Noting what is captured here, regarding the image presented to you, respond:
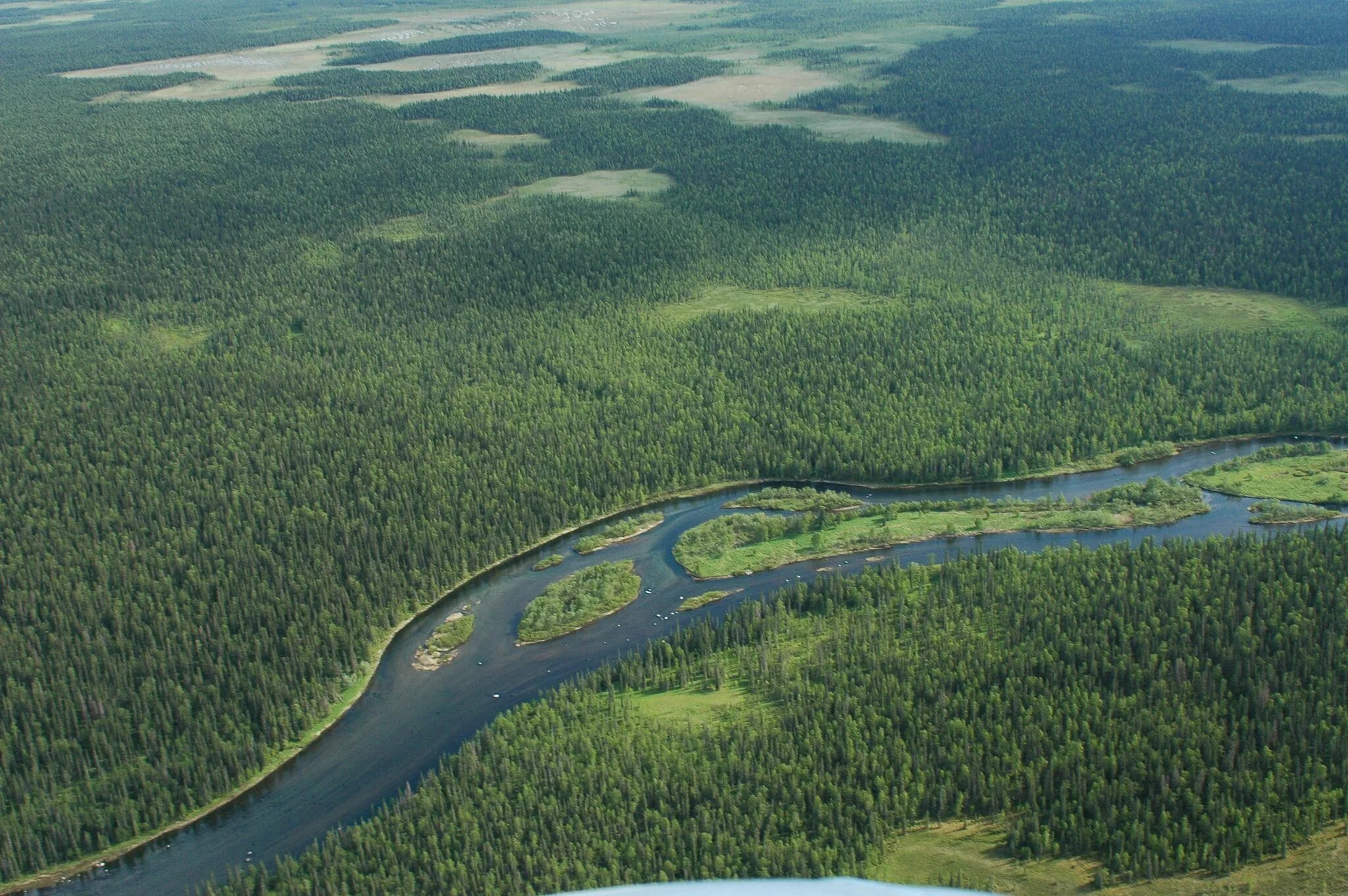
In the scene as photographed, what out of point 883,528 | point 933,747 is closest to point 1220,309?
point 883,528

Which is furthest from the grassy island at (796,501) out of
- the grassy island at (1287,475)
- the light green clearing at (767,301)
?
the light green clearing at (767,301)

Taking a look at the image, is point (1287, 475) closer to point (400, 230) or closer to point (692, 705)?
point (692, 705)

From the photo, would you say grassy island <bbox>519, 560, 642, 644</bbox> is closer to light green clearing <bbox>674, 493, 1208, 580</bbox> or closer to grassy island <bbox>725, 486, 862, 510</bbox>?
light green clearing <bbox>674, 493, 1208, 580</bbox>

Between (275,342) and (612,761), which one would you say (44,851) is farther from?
(275,342)

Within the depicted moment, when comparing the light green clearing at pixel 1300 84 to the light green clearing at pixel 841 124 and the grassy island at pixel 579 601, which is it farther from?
the grassy island at pixel 579 601

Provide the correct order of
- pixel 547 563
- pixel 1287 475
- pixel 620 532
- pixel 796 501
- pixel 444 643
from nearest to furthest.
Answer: pixel 444 643 < pixel 547 563 < pixel 620 532 < pixel 796 501 < pixel 1287 475

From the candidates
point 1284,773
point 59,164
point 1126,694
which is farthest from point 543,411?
point 59,164
